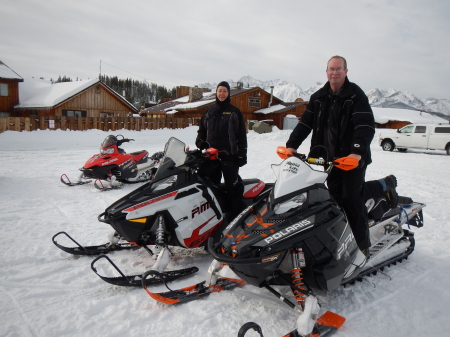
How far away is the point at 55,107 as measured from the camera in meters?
21.0

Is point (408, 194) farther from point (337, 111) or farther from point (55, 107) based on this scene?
point (55, 107)

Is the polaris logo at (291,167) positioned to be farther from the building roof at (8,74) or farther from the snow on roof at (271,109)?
the snow on roof at (271,109)

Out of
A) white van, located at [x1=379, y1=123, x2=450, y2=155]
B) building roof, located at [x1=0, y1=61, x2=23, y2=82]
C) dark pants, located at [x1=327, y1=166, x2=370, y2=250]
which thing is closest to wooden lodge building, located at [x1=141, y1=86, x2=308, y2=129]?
building roof, located at [x1=0, y1=61, x2=23, y2=82]

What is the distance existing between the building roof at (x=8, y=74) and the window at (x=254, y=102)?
62.3 feet

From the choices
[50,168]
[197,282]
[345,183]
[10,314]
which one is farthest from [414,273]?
[50,168]

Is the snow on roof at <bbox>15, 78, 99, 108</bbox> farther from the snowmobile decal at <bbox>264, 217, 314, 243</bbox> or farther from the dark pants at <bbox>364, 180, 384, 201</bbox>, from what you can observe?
the snowmobile decal at <bbox>264, 217, 314, 243</bbox>

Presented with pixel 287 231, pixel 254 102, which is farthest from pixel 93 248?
pixel 254 102

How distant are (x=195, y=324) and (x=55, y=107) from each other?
2259cm

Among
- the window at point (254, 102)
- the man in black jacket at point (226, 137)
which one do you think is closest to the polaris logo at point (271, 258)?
the man in black jacket at point (226, 137)

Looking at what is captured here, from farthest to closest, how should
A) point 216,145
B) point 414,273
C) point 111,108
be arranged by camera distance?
point 111,108
point 216,145
point 414,273

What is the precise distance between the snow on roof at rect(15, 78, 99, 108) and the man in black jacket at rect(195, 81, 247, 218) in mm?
20554

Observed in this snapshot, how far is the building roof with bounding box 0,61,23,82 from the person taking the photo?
20.4 metres

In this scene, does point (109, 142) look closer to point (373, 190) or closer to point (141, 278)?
point (141, 278)

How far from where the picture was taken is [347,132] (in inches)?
110
